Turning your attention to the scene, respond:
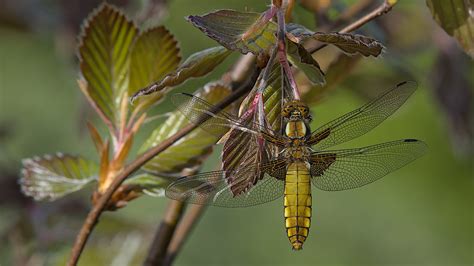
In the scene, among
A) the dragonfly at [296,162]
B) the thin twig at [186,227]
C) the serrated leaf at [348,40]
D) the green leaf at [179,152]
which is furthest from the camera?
the thin twig at [186,227]

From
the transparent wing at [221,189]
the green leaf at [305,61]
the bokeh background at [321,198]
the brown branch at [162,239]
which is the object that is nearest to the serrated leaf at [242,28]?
the green leaf at [305,61]

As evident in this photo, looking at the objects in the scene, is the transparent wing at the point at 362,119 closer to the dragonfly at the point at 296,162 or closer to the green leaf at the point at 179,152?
the dragonfly at the point at 296,162

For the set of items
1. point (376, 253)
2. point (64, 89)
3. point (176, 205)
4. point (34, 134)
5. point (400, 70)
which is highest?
point (64, 89)

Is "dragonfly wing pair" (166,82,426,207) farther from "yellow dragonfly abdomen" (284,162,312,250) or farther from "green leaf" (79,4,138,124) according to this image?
"green leaf" (79,4,138,124)

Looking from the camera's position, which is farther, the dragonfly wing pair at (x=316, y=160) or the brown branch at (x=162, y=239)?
the brown branch at (x=162, y=239)

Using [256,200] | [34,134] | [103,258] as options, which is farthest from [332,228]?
[256,200]

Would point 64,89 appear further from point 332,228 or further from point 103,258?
point 103,258

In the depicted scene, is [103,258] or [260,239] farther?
[260,239]
